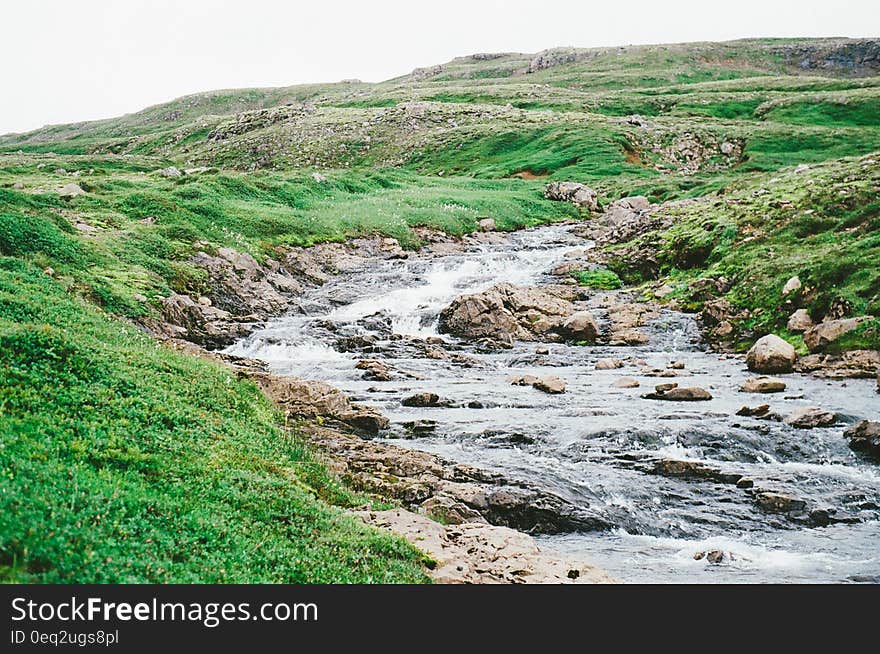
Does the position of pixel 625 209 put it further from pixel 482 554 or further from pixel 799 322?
pixel 482 554

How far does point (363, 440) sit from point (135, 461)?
307 inches

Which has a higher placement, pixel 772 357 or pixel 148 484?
pixel 148 484

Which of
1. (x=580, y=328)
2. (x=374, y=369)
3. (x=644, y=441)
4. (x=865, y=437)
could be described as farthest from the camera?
(x=580, y=328)

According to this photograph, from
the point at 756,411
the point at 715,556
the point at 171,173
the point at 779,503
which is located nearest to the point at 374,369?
the point at 756,411

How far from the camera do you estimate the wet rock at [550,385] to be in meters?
21.3

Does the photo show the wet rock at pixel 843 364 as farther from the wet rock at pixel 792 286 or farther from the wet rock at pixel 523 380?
the wet rock at pixel 523 380

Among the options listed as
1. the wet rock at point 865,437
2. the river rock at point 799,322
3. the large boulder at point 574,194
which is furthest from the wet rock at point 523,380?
the large boulder at point 574,194

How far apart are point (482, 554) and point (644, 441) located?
23.5ft

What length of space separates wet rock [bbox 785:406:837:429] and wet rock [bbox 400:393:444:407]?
9.43 meters

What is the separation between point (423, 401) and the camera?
20141mm

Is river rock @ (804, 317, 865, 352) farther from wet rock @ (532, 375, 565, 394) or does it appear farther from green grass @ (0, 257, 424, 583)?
green grass @ (0, 257, 424, 583)

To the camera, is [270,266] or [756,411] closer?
[756,411]

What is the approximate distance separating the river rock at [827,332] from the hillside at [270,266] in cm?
32

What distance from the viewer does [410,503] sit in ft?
43.7
